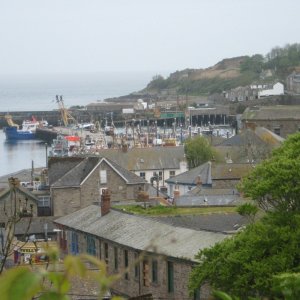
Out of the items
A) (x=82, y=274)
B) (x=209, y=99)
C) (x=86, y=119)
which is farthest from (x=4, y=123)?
(x=82, y=274)

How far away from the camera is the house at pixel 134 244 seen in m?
19.5

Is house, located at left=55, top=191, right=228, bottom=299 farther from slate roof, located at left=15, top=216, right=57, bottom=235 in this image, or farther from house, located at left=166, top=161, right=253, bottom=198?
house, located at left=166, top=161, right=253, bottom=198

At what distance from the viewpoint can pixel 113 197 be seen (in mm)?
37500

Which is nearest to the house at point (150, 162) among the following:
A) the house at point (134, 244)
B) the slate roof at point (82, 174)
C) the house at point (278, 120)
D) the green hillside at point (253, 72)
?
the slate roof at point (82, 174)

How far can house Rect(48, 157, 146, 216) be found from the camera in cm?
3672

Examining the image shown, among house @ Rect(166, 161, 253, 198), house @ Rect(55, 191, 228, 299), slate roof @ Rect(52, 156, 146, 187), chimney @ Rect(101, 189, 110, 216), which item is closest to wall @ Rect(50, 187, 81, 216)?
slate roof @ Rect(52, 156, 146, 187)

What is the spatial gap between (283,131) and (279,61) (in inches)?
3149

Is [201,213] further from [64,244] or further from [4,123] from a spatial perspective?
[4,123]

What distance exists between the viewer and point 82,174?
37781 mm

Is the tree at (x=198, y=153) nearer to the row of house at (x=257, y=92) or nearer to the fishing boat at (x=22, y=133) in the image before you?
the row of house at (x=257, y=92)

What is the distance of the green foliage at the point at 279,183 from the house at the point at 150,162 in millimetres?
40596

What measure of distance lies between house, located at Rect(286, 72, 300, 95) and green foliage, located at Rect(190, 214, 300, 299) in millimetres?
117232

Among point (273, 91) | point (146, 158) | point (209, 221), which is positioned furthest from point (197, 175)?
point (273, 91)

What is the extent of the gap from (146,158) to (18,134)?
80.6m
